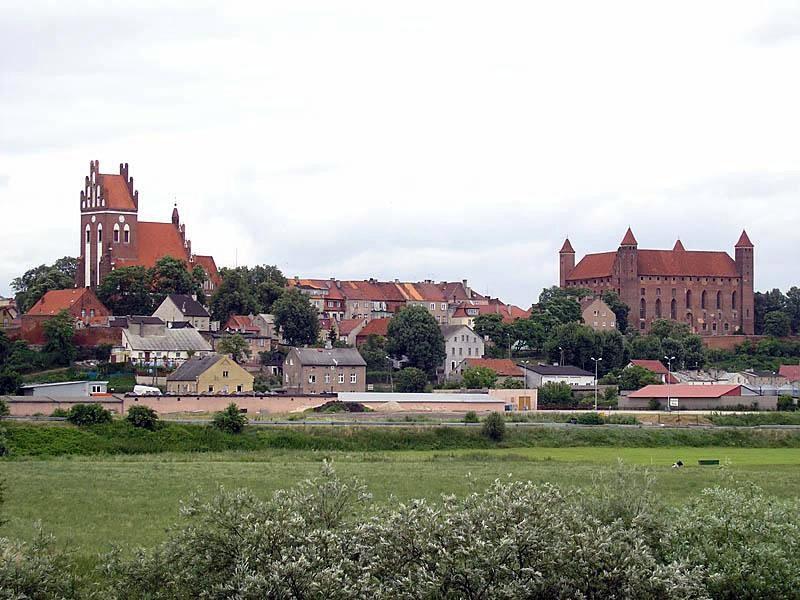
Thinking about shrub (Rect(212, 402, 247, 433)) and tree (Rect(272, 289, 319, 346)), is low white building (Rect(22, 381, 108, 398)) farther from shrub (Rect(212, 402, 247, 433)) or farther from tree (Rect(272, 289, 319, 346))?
tree (Rect(272, 289, 319, 346))

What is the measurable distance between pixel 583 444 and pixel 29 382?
4338 centimetres

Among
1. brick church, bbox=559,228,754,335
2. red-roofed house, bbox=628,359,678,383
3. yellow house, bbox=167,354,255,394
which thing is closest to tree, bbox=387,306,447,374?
red-roofed house, bbox=628,359,678,383

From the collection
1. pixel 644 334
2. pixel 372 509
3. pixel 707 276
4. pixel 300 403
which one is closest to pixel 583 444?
pixel 300 403

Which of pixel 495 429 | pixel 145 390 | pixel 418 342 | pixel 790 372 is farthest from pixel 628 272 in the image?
pixel 495 429

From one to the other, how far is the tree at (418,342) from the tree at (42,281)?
103 feet

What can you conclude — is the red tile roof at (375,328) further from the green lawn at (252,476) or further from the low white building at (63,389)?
the green lawn at (252,476)

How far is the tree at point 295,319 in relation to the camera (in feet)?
367

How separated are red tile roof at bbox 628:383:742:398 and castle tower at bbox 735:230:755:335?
61403 millimetres

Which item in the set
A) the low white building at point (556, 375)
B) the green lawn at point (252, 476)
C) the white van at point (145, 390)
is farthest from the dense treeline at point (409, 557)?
the low white building at point (556, 375)

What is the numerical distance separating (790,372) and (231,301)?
48.0m

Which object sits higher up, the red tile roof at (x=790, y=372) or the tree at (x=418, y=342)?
the tree at (x=418, y=342)

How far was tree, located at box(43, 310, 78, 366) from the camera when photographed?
98.0m

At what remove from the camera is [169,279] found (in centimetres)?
11562

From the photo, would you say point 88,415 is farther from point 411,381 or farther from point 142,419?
point 411,381
